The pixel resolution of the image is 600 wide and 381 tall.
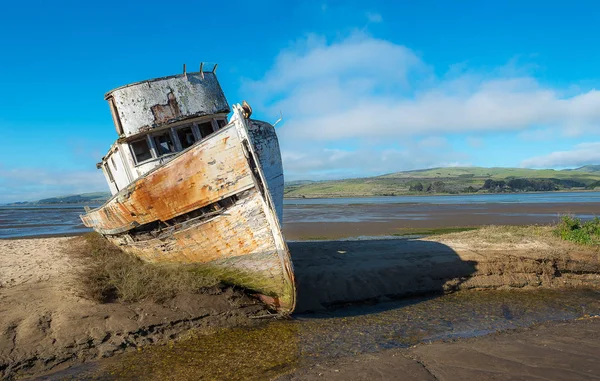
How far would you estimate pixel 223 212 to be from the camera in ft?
23.5

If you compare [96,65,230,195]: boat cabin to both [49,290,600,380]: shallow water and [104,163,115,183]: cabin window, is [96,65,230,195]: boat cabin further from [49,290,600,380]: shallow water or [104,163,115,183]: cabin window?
[49,290,600,380]: shallow water

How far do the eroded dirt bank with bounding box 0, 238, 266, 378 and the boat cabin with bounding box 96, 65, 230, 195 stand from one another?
3004 mm

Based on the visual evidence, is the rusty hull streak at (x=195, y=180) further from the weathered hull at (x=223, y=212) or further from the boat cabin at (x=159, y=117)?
the boat cabin at (x=159, y=117)

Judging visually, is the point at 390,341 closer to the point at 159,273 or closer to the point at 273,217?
the point at 273,217

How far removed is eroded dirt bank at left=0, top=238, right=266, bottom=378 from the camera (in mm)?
5461

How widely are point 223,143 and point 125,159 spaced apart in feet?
11.8

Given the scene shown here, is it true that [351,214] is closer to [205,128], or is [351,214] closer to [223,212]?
[205,128]

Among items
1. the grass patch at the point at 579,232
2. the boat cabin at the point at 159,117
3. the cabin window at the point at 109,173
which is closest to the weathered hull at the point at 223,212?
the boat cabin at the point at 159,117

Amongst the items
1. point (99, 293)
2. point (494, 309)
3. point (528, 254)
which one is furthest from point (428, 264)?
point (99, 293)

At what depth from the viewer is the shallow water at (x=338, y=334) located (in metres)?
5.21

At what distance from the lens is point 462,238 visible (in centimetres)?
1248

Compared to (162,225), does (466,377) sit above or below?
below

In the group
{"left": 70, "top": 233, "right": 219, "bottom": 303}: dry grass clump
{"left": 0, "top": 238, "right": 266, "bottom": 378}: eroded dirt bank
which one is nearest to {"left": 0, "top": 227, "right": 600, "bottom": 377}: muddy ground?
{"left": 0, "top": 238, "right": 266, "bottom": 378}: eroded dirt bank

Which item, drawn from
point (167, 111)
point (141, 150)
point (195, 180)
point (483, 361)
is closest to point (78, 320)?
point (195, 180)
